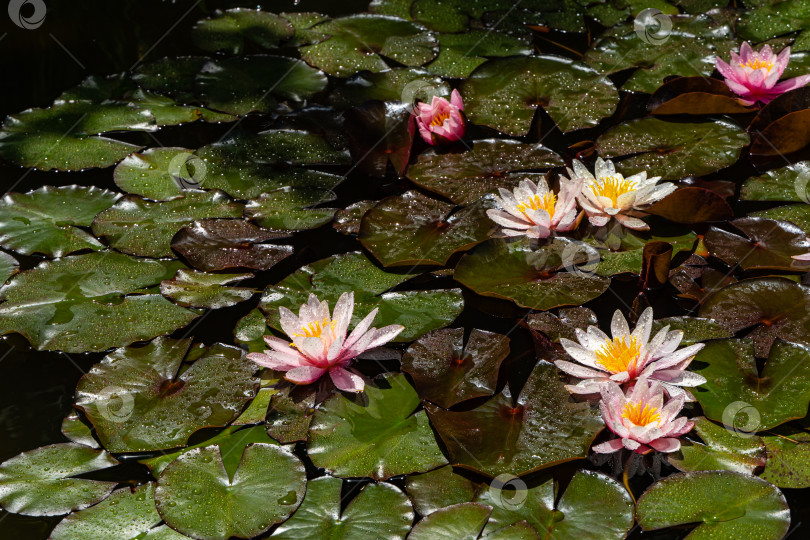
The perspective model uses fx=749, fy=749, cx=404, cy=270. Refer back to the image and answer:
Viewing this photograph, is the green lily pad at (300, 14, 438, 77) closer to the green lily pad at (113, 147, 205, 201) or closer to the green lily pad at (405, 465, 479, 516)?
the green lily pad at (113, 147, 205, 201)

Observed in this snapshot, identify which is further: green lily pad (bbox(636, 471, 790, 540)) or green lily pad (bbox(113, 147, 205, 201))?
green lily pad (bbox(113, 147, 205, 201))

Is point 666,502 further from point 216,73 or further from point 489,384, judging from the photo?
point 216,73

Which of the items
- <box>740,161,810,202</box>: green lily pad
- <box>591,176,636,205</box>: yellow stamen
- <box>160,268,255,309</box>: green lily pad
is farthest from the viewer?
<box>740,161,810,202</box>: green lily pad

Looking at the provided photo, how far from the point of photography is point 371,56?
3469 mm

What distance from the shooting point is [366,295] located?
2.28 meters

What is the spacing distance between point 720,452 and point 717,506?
0.16m

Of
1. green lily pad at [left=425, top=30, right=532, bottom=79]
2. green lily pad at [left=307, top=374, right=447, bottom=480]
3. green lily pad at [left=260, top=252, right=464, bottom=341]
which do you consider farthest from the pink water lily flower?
green lily pad at [left=425, top=30, right=532, bottom=79]

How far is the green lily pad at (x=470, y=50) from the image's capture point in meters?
3.33

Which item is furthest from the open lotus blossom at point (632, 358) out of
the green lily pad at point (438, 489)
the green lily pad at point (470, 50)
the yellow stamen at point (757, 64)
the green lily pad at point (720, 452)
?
the green lily pad at point (470, 50)

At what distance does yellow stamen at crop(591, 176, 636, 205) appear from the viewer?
2408 millimetres

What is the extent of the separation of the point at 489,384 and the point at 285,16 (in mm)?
2570

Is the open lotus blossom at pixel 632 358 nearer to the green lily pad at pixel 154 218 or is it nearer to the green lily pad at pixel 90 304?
the green lily pad at pixel 90 304

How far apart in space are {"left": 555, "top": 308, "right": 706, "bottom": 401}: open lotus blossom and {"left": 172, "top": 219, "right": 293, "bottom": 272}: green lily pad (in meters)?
1.04

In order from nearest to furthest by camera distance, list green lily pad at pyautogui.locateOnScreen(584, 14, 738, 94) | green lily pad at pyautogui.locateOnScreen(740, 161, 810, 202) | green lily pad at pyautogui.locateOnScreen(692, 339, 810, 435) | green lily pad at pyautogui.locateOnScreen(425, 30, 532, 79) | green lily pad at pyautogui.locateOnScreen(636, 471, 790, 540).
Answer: green lily pad at pyautogui.locateOnScreen(636, 471, 790, 540)
green lily pad at pyautogui.locateOnScreen(692, 339, 810, 435)
green lily pad at pyautogui.locateOnScreen(740, 161, 810, 202)
green lily pad at pyautogui.locateOnScreen(584, 14, 738, 94)
green lily pad at pyautogui.locateOnScreen(425, 30, 532, 79)
